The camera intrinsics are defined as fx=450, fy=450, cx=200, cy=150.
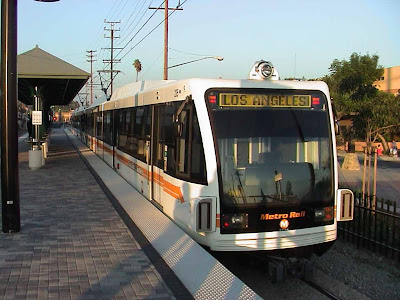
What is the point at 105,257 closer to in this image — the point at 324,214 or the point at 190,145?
the point at 190,145

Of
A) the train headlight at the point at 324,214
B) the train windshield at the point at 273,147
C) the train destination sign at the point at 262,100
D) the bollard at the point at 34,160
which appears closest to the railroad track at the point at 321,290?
the train headlight at the point at 324,214

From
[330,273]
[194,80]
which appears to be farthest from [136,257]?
[330,273]

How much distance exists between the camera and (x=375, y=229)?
846cm

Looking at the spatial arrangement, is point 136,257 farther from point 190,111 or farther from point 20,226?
point 20,226

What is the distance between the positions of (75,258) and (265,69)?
3.71m

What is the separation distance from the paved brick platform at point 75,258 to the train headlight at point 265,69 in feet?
10.0

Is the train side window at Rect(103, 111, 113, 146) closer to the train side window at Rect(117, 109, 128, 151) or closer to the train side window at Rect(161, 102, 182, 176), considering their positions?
the train side window at Rect(117, 109, 128, 151)

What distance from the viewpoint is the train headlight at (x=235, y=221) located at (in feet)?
19.3

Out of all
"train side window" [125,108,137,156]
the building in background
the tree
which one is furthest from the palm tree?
"train side window" [125,108,137,156]

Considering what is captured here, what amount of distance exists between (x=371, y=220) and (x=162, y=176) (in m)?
4.20

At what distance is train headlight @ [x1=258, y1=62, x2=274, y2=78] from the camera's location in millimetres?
6590

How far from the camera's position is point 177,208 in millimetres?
7148

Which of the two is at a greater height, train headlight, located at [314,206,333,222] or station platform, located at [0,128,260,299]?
train headlight, located at [314,206,333,222]

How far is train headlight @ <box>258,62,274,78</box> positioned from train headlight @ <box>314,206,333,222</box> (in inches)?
81.9
